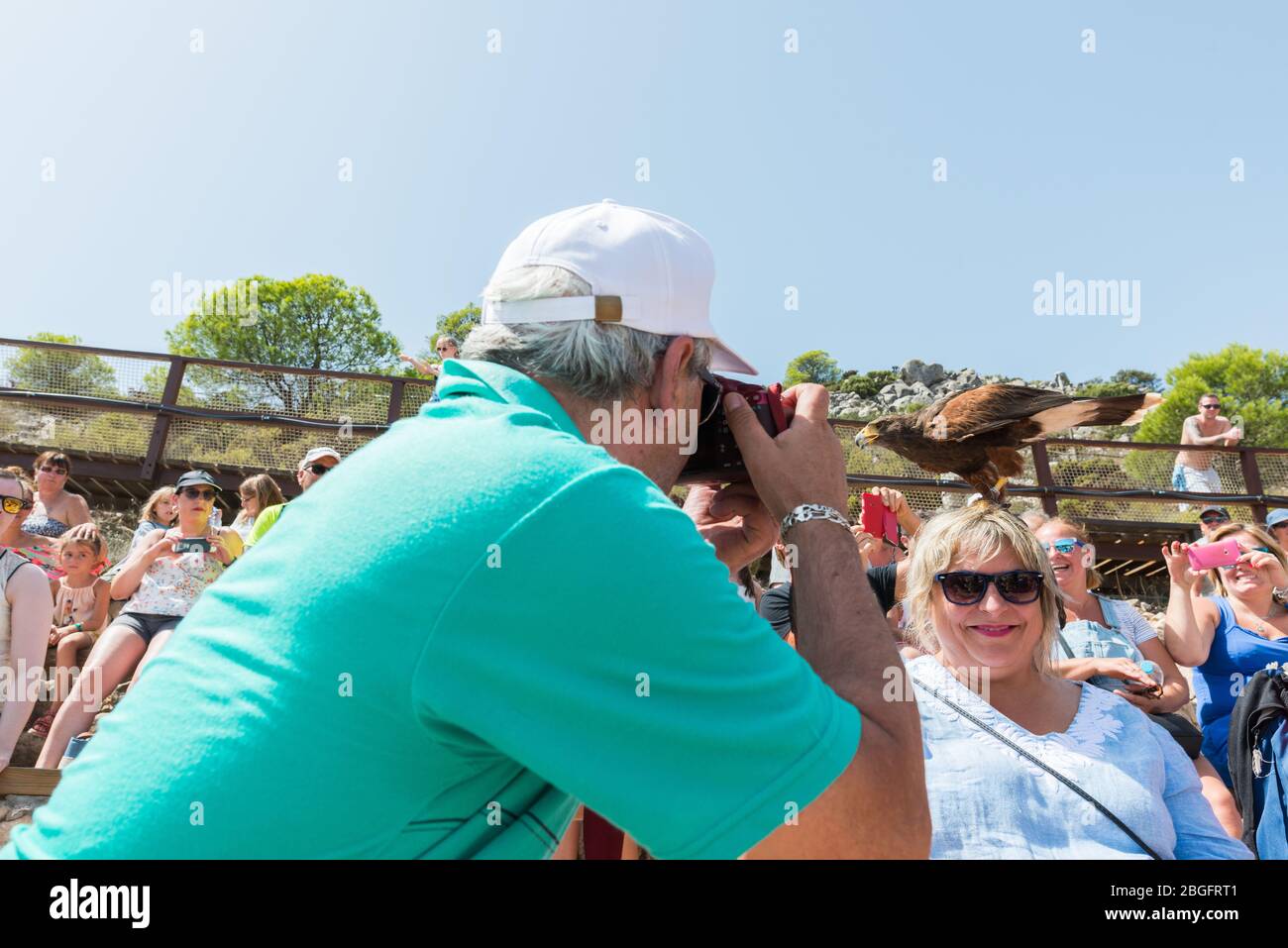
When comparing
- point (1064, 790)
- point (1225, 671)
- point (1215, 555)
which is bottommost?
point (1225, 671)

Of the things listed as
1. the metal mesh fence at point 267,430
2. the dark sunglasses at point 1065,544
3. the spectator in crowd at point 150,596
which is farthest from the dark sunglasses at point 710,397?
the metal mesh fence at point 267,430

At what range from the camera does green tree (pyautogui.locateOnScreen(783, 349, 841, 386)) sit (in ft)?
187

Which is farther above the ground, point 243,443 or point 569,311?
point 243,443

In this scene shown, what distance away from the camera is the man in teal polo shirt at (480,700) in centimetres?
100

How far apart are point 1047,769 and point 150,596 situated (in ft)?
16.1

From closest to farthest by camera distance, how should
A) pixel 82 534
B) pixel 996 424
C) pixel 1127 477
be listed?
pixel 996 424 < pixel 82 534 < pixel 1127 477

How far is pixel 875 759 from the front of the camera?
1132mm

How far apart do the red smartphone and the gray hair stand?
3.10m

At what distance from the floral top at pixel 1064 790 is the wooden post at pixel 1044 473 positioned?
903cm

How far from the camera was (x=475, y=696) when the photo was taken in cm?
99

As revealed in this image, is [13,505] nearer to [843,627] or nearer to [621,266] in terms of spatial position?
[621,266]

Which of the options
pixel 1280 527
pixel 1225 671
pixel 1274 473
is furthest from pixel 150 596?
pixel 1274 473

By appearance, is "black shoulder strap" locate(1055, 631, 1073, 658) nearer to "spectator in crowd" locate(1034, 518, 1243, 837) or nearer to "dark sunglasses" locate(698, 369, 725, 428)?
"spectator in crowd" locate(1034, 518, 1243, 837)
